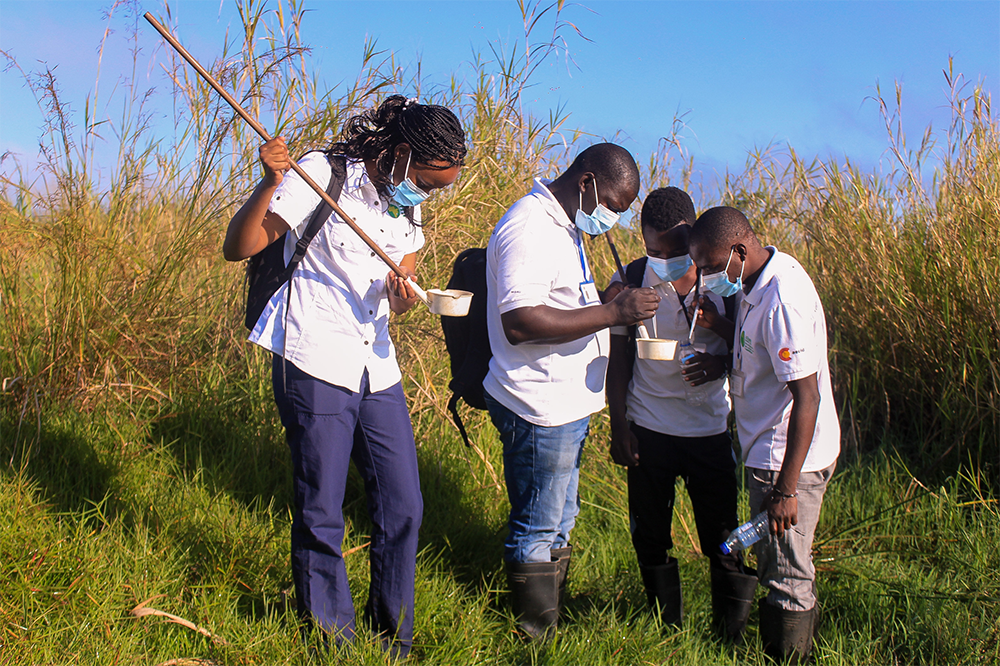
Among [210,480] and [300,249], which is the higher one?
[300,249]

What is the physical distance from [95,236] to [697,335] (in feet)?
10.2

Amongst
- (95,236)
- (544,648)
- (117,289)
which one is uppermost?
(95,236)

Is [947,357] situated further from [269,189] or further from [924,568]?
[269,189]

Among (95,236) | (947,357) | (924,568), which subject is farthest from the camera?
(947,357)

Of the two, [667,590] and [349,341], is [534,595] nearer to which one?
[667,590]

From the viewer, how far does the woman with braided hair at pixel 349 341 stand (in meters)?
2.40

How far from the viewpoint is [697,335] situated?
9.70 feet

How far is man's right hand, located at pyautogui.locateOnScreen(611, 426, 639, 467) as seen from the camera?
291 centimetres

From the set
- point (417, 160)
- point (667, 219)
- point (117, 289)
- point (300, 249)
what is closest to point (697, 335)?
point (667, 219)

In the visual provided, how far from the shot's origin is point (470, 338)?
298 cm

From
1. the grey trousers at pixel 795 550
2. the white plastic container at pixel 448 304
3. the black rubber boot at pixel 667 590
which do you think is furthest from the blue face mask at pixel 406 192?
the black rubber boot at pixel 667 590

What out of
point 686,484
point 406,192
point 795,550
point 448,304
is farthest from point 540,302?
point 795,550

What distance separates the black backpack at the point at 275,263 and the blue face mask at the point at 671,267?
4.15ft

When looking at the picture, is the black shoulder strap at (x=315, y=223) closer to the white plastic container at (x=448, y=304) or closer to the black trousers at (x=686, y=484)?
the white plastic container at (x=448, y=304)
